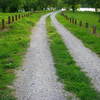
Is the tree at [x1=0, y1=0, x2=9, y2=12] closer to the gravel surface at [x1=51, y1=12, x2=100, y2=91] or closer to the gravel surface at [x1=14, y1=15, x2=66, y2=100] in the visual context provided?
the gravel surface at [x1=51, y1=12, x2=100, y2=91]

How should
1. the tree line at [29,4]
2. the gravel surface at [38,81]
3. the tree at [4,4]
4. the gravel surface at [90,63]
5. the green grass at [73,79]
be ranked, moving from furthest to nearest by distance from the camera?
the tree line at [29,4]
the tree at [4,4]
the gravel surface at [90,63]
the green grass at [73,79]
the gravel surface at [38,81]

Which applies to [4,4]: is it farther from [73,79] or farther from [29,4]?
[73,79]

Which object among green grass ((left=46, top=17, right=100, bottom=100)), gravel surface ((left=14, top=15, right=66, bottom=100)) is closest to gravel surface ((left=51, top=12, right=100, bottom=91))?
green grass ((left=46, top=17, right=100, bottom=100))

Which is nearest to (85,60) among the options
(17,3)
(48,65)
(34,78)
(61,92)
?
(48,65)

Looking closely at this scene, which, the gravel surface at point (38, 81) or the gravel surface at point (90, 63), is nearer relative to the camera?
the gravel surface at point (38, 81)

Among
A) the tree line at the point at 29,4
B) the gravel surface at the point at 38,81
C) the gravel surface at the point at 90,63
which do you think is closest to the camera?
the gravel surface at the point at 38,81

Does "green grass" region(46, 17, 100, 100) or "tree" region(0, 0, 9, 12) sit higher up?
"tree" region(0, 0, 9, 12)

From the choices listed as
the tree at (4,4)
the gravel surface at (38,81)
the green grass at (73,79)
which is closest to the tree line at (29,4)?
the tree at (4,4)

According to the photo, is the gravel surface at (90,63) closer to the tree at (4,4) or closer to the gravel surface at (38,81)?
the gravel surface at (38,81)

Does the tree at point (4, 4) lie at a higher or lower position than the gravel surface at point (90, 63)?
higher

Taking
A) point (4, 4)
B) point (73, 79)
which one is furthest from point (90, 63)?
point (4, 4)

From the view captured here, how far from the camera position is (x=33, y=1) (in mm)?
96188

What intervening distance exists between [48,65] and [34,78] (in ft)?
6.14

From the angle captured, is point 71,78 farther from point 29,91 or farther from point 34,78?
point 29,91
